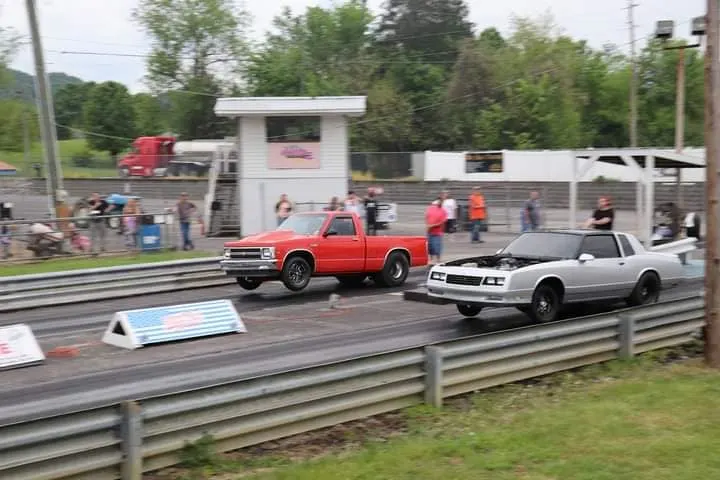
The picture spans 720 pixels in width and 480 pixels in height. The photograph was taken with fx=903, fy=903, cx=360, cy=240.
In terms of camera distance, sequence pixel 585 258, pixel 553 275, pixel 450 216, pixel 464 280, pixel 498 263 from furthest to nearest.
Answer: pixel 450 216, pixel 585 258, pixel 498 263, pixel 553 275, pixel 464 280

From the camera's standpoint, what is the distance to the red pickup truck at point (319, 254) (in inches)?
709

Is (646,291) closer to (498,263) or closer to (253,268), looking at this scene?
(498,263)

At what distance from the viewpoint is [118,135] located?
93.4 meters

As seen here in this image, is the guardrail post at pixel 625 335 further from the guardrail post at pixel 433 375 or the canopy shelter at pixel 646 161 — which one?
the canopy shelter at pixel 646 161

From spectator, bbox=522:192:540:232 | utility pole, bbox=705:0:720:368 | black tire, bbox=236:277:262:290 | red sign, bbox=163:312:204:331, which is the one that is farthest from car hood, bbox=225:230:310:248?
spectator, bbox=522:192:540:232

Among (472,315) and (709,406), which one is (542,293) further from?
(709,406)

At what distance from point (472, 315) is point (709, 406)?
257 inches

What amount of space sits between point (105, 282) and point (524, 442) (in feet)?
42.1

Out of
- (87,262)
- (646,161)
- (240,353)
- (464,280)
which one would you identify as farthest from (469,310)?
(87,262)

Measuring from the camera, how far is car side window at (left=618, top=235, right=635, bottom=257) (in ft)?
50.9

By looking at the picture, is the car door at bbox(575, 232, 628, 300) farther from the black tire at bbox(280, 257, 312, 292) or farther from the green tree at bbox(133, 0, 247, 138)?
the green tree at bbox(133, 0, 247, 138)

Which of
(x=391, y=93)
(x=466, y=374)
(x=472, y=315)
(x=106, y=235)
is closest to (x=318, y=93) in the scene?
(x=391, y=93)

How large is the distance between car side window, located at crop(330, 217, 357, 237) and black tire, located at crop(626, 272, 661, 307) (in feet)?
19.8

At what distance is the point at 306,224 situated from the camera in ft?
62.7
